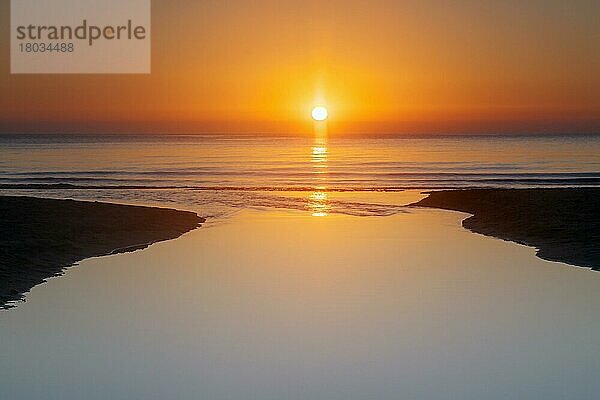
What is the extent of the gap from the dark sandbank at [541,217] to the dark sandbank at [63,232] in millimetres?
9995

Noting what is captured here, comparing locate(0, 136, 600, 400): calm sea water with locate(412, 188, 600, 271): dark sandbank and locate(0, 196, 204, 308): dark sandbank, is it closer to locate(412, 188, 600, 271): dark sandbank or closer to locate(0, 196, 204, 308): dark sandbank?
locate(0, 196, 204, 308): dark sandbank

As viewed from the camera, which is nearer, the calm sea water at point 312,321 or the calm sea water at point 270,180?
the calm sea water at point 312,321

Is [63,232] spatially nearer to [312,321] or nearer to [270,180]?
[312,321]

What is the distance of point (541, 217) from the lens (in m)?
26.1

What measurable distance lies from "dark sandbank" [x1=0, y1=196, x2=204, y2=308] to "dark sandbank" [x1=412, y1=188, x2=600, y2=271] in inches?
393

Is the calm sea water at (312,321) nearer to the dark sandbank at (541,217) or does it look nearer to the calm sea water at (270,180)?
the dark sandbank at (541,217)

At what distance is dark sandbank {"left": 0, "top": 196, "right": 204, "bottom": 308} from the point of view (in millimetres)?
16797

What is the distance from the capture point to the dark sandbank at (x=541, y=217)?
20219 millimetres

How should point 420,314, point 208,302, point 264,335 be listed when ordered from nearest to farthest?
point 264,335 < point 420,314 < point 208,302

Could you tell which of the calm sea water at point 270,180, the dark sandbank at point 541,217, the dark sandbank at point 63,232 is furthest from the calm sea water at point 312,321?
the calm sea water at point 270,180

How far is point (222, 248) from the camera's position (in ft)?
69.5

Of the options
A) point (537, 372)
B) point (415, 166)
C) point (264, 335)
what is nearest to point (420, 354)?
point (537, 372)

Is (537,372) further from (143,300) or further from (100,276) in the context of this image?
(100,276)

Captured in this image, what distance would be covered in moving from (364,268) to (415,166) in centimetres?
4695
